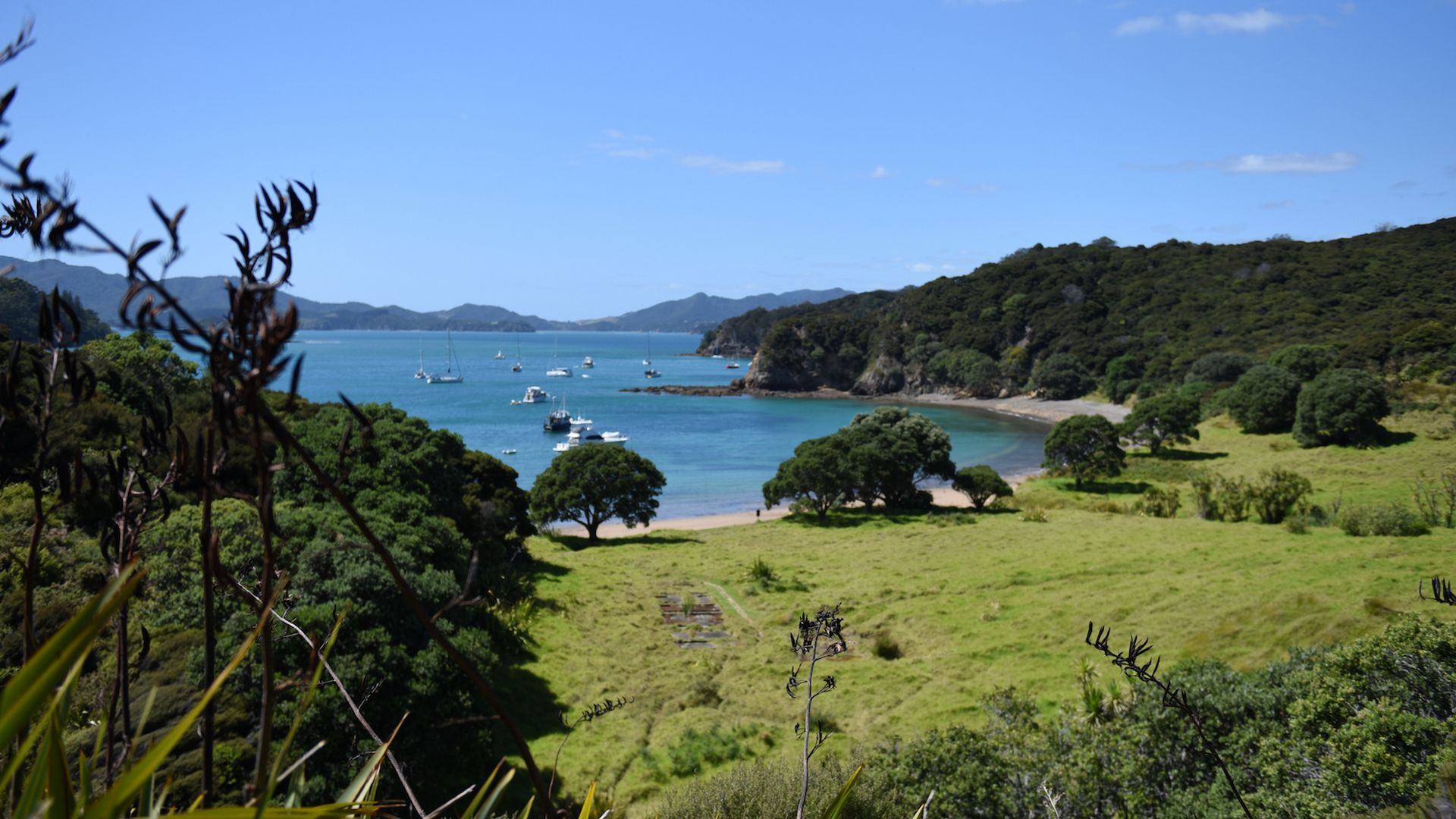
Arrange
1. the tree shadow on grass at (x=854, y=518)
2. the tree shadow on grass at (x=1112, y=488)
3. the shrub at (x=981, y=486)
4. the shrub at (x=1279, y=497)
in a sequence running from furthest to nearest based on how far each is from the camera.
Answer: the tree shadow on grass at (x=1112, y=488) < the shrub at (x=981, y=486) < the tree shadow on grass at (x=854, y=518) < the shrub at (x=1279, y=497)

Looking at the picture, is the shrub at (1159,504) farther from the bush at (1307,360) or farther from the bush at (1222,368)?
the bush at (1222,368)

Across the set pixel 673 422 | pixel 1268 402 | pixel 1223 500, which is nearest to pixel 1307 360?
pixel 1268 402

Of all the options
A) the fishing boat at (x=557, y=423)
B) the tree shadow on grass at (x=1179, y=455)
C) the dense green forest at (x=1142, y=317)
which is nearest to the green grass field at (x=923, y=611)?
the tree shadow on grass at (x=1179, y=455)

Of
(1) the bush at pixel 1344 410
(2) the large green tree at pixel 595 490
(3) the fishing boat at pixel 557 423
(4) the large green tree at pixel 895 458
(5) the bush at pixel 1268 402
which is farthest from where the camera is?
(3) the fishing boat at pixel 557 423

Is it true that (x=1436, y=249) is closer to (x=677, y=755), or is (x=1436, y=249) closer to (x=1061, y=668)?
(x=1061, y=668)

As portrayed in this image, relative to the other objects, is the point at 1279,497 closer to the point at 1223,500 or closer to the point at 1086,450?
the point at 1223,500

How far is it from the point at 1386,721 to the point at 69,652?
7887 millimetres

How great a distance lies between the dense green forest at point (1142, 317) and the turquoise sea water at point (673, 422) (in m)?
8.80

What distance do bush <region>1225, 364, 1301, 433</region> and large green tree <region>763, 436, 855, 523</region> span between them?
75.2 feet

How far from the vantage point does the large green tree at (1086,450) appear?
34500mm

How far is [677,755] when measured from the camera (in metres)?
10.5

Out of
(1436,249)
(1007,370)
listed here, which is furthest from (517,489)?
(1436,249)

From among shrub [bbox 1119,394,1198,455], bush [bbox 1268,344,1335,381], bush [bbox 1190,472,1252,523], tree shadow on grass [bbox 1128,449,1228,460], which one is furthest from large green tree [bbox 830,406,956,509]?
bush [bbox 1268,344,1335,381]

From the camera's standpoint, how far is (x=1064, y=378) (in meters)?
73.9
